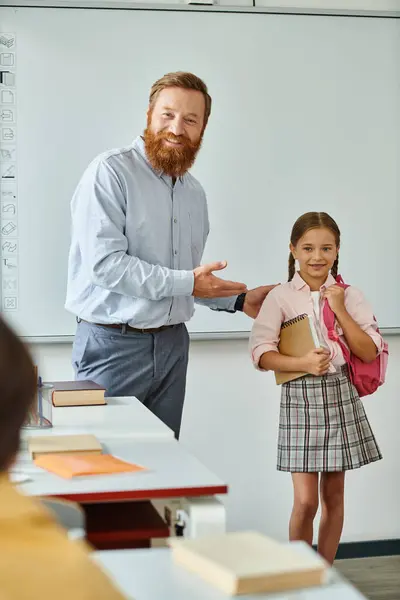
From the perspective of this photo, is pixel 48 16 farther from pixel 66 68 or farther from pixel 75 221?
pixel 75 221

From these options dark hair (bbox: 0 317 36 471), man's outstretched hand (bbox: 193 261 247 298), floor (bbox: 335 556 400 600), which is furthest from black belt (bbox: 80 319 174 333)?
dark hair (bbox: 0 317 36 471)

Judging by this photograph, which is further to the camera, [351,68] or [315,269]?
[351,68]

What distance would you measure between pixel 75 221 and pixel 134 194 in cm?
22

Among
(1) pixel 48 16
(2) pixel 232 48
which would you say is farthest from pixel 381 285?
(1) pixel 48 16

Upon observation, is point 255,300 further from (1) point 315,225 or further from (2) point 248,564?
(2) point 248,564

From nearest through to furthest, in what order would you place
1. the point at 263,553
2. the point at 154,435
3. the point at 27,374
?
1. the point at 27,374
2. the point at 263,553
3. the point at 154,435

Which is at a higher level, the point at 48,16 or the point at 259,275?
the point at 48,16

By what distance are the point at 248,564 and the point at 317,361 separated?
160cm

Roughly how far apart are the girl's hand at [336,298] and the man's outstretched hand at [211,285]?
0.30 m

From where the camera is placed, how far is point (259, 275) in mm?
3594

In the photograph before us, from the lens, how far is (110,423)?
231cm

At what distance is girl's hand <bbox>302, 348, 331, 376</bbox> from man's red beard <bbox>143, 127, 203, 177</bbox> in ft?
2.49

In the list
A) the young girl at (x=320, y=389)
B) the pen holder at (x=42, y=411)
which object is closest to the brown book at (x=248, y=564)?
the pen holder at (x=42, y=411)

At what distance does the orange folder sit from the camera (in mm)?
1779
